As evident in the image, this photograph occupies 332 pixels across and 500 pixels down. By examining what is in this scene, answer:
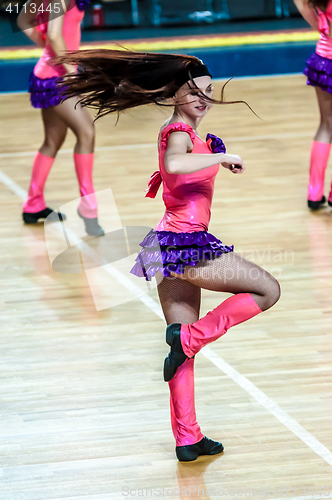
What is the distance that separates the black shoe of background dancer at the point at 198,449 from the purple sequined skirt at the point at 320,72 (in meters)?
2.57

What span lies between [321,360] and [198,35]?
7.75 meters

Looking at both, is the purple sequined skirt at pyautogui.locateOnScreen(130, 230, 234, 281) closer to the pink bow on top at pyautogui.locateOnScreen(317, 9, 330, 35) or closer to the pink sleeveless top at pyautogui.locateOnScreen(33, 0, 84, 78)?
the pink sleeveless top at pyautogui.locateOnScreen(33, 0, 84, 78)

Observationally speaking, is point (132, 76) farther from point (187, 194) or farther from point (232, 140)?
point (232, 140)

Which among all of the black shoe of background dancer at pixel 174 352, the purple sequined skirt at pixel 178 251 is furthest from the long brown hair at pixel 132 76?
the black shoe of background dancer at pixel 174 352

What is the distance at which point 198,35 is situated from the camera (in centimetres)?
990

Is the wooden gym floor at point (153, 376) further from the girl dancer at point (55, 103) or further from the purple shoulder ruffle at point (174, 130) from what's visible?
the purple shoulder ruffle at point (174, 130)

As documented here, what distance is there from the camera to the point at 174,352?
2148 millimetres

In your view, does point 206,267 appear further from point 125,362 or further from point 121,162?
point 121,162

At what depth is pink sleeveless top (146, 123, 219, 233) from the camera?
2129 millimetres

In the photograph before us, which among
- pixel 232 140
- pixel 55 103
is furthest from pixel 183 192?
pixel 232 140

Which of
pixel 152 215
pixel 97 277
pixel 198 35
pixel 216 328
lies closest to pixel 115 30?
pixel 198 35

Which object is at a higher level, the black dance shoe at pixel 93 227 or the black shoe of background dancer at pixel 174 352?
the black shoe of background dancer at pixel 174 352

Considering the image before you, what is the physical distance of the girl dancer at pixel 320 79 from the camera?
4.23 meters

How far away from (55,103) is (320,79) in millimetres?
1476
